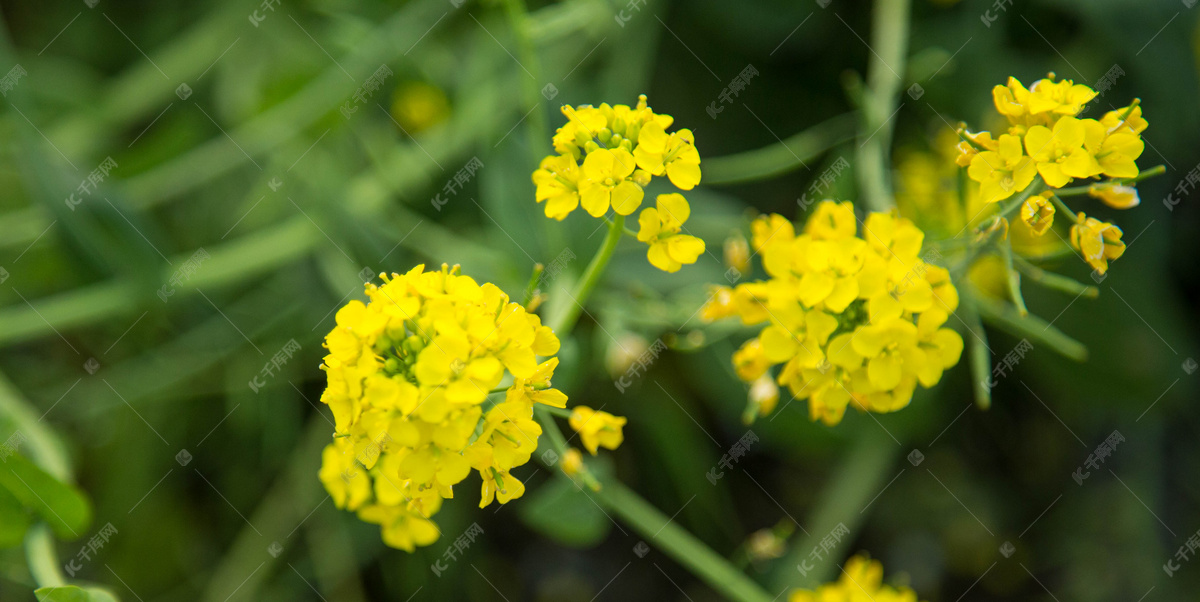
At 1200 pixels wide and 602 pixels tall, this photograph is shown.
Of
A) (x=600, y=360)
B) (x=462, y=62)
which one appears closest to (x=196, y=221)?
(x=462, y=62)

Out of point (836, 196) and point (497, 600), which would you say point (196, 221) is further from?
point (836, 196)

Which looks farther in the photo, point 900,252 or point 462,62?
point 462,62

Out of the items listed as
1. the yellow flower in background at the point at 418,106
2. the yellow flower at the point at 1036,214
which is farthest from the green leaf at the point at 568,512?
the yellow flower in background at the point at 418,106

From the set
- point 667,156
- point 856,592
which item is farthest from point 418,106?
point 856,592

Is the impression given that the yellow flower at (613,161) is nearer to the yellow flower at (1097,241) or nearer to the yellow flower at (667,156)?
the yellow flower at (667,156)

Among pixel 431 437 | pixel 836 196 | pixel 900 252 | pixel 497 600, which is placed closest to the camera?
pixel 431 437

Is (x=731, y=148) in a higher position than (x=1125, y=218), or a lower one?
lower

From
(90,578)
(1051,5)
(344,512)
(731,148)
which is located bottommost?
(90,578)

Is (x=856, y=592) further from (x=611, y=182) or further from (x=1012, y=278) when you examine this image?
(x=611, y=182)
